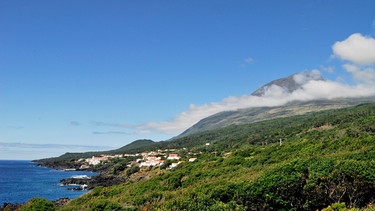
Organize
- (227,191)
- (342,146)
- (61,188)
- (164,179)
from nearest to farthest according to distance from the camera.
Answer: (227,191)
(342,146)
(164,179)
(61,188)

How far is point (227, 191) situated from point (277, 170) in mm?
4134

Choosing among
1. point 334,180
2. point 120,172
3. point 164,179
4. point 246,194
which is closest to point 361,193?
point 334,180

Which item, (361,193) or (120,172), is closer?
(361,193)

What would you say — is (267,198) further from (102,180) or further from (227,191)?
(102,180)

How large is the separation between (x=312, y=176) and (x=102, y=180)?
71092 millimetres

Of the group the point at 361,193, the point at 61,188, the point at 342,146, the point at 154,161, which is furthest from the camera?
the point at 154,161

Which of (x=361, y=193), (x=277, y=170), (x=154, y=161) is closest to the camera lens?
(x=361, y=193)

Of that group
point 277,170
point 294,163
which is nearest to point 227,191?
point 277,170

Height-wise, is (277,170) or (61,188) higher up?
(277,170)

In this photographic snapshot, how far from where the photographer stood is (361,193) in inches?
738

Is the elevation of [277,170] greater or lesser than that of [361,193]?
greater

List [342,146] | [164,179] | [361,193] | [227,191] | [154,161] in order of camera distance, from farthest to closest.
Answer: [154,161] → [164,179] → [342,146] → [227,191] → [361,193]

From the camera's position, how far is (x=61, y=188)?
7269cm

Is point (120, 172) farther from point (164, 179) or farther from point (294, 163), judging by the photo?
point (294, 163)
